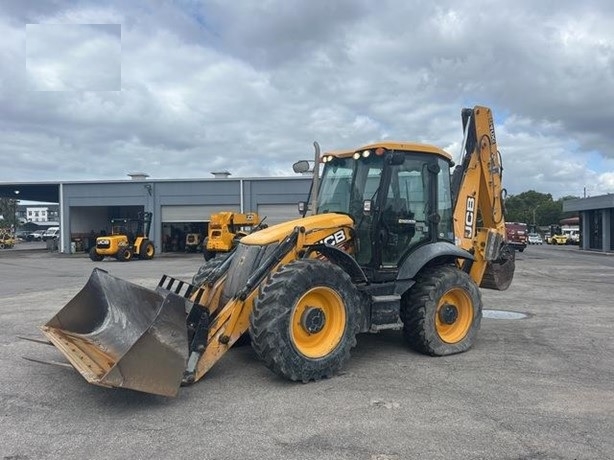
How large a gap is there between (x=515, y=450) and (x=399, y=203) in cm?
347

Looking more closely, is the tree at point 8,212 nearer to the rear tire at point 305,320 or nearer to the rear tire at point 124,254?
the rear tire at point 124,254

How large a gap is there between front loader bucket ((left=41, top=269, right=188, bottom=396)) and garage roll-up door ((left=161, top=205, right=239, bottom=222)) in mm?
32840

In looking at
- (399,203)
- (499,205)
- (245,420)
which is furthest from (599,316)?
(245,420)

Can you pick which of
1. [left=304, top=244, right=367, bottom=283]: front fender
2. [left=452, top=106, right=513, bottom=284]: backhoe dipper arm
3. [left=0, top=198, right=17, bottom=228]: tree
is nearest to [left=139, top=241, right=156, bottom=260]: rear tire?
[left=452, top=106, right=513, bottom=284]: backhoe dipper arm

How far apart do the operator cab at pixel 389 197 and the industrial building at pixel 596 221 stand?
4142 centimetres

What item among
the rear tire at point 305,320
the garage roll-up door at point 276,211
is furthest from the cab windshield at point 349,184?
the garage roll-up door at point 276,211

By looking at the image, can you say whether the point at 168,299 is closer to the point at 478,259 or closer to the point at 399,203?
the point at 399,203

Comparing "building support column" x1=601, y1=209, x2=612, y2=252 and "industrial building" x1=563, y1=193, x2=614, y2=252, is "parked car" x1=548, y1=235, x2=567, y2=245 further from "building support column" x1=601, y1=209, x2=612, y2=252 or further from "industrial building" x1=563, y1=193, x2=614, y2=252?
"building support column" x1=601, y1=209, x2=612, y2=252

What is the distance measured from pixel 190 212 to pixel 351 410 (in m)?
36.3

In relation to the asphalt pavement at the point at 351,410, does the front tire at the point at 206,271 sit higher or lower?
higher

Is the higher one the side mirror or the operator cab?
the side mirror

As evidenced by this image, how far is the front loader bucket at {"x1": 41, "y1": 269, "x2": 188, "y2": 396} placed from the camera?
4.76 m

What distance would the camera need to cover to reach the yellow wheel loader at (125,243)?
100.0 ft

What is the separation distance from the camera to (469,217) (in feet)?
26.9
